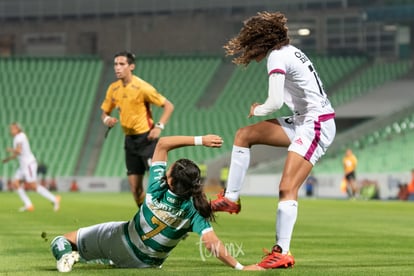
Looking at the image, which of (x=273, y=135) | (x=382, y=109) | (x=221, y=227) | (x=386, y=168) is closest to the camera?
(x=273, y=135)

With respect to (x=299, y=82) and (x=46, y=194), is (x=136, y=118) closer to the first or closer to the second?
(x=299, y=82)

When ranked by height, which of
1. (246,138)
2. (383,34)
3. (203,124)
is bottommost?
(203,124)

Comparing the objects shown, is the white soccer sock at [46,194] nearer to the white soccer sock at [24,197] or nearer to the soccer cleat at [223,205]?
the white soccer sock at [24,197]

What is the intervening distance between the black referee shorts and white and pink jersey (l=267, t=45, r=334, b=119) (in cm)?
574

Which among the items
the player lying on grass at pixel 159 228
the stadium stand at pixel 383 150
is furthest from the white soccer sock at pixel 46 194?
the stadium stand at pixel 383 150

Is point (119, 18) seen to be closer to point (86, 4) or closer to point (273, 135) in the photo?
point (86, 4)

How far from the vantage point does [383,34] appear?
61.2m

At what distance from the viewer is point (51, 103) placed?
59.1m

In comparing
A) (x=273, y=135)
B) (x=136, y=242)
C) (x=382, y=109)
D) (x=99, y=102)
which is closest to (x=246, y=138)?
(x=273, y=135)

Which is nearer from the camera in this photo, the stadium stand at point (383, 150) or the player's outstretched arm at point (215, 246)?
the player's outstretched arm at point (215, 246)

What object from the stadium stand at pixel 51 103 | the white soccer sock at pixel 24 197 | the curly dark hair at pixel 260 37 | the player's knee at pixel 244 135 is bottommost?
the stadium stand at pixel 51 103

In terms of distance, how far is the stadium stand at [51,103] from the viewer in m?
55.5

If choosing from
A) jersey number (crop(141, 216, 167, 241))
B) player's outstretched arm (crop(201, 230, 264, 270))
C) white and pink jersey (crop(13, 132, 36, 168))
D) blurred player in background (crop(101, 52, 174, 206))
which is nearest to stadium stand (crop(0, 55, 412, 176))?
white and pink jersey (crop(13, 132, 36, 168))

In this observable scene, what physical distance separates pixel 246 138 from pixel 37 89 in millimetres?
50974
